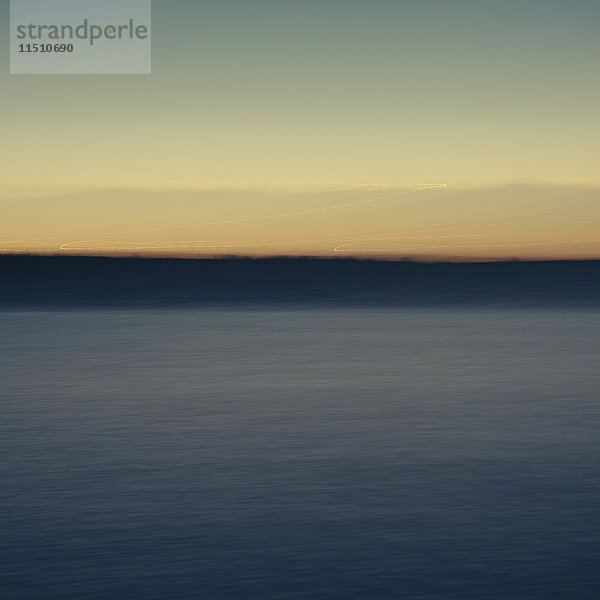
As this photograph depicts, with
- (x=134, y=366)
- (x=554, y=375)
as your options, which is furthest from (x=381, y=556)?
(x=134, y=366)

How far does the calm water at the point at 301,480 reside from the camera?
1304cm

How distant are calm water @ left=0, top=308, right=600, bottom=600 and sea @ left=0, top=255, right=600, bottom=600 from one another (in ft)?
0.15

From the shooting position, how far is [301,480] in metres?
18.3

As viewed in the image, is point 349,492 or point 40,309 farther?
point 40,309

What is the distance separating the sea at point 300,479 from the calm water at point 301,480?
5cm

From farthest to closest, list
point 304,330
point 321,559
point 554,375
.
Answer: point 304,330 < point 554,375 < point 321,559

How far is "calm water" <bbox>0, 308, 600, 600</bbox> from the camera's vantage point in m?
13.0

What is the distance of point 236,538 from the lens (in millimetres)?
14555

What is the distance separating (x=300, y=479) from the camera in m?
18.3

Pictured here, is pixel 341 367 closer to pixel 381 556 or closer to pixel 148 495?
pixel 148 495

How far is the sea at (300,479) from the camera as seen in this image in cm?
1302

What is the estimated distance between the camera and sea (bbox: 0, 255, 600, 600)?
1302 centimetres

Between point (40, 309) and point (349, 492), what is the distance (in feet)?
250

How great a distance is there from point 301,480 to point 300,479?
0.08 meters
